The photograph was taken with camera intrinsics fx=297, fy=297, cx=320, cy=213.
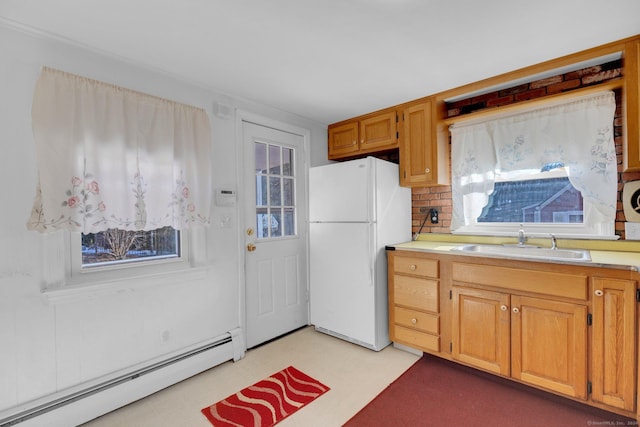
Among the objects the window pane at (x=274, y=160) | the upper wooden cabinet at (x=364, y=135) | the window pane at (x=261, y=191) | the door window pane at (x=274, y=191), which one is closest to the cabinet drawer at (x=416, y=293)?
the door window pane at (x=274, y=191)

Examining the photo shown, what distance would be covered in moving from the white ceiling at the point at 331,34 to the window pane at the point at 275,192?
916mm

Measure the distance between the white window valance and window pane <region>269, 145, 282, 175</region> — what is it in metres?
0.69

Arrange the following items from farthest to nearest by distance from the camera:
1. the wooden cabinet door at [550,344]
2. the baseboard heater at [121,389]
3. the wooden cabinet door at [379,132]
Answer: the wooden cabinet door at [379,132]
the wooden cabinet door at [550,344]
the baseboard heater at [121,389]

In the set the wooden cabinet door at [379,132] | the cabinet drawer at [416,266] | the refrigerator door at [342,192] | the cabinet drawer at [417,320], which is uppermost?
the wooden cabinet door at [379,132]

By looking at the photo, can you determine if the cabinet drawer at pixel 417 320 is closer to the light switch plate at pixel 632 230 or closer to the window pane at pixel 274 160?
the light switch plate at pixel 632 230

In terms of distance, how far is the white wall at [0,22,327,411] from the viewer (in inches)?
62.5

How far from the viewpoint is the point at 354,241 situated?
2723mm

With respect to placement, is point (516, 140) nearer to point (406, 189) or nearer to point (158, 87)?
point (406, 189)

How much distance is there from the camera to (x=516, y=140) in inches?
96.7

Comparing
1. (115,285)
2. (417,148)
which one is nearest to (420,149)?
A: (417,148)

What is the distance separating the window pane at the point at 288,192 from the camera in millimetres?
3055

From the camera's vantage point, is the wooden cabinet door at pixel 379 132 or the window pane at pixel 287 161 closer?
the wooden cabinet door at pixel 379 132

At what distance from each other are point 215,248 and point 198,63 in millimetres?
1379

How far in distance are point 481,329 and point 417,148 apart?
1.58 meters
